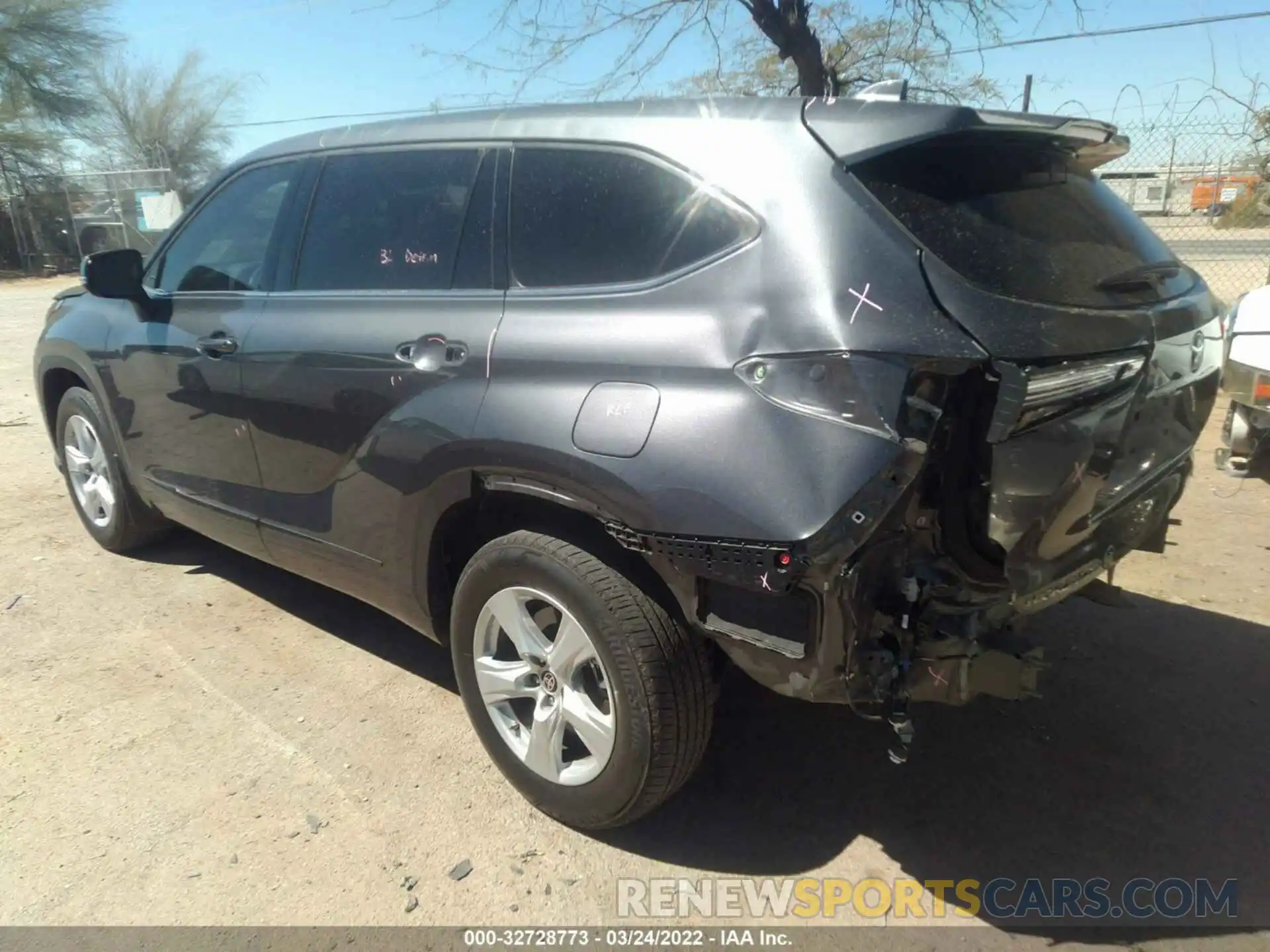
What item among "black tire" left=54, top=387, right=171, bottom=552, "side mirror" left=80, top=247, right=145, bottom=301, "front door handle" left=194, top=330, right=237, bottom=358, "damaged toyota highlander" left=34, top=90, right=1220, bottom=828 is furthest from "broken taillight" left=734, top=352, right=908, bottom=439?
"black tire" left=54, top=387, right=171, bottom=552

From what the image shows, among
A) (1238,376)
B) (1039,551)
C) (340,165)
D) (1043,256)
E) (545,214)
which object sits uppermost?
(340,165)

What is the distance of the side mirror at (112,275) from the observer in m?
3.89

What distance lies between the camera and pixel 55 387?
482 cm

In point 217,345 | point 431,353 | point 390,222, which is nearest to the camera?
point 431,353

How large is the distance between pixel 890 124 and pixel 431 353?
4.60 feet

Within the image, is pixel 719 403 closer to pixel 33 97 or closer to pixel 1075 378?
pixel 1075 378

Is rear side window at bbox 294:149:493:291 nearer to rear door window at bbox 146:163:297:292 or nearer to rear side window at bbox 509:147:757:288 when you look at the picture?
rear side window at bbox 509:147:757:288

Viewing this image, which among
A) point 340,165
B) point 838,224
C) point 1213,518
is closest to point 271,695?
point 340,165

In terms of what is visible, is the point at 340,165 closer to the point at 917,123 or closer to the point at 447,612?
the point at 447,612

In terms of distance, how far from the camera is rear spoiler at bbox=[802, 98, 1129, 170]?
2172mm

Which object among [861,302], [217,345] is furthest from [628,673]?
[217,345]

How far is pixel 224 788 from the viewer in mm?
2881

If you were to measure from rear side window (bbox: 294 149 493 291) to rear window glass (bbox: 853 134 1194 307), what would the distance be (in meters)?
1.25

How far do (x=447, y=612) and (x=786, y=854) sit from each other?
1.26 meters
